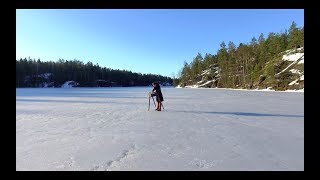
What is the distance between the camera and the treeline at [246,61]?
6819 cm

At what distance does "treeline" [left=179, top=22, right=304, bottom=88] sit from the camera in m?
68.2

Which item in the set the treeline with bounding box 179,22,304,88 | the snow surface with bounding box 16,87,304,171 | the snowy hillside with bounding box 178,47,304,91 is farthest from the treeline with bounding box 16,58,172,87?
the snow surface with bounding box 16,87,304,171

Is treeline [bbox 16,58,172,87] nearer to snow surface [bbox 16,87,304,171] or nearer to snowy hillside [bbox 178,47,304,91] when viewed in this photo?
snowy hillside [bbox 178,47,304,91]

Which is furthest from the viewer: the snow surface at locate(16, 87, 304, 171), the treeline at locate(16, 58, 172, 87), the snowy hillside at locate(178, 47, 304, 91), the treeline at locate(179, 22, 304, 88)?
the treeline at locate(16, 58, 172, 87)

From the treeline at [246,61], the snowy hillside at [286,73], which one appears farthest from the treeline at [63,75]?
the snowy hillside at [286,73]

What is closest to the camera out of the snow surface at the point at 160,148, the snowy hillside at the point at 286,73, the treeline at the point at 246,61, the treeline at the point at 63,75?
the snow surface at the point at 160,148

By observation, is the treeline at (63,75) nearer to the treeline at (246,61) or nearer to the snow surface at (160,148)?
the treeline at (246,61)

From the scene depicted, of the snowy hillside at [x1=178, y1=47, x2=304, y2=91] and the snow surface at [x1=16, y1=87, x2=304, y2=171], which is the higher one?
the snowy hillside at [x1=178, y1=47, x2=304, y2=91]

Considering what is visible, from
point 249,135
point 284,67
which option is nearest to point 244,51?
point 284,67

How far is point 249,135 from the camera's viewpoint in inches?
258
